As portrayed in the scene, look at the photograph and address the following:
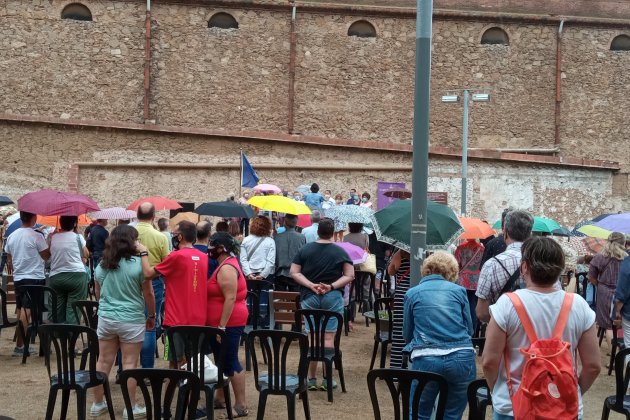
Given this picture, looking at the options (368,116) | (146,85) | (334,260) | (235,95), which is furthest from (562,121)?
(334,260)

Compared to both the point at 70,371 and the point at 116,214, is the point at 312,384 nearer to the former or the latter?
the point at 70,371

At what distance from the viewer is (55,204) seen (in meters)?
9.23

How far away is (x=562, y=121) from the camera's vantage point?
2897 centimetres

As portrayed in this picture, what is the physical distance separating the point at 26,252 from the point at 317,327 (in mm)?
4169

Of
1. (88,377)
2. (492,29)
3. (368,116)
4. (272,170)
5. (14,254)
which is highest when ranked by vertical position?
(492,29)

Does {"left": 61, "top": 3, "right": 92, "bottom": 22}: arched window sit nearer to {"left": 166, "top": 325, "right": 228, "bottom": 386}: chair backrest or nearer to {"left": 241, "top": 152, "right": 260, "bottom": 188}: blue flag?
{"left": 241, "top": 152, "right": 260, "bottom": 188}: blue flag

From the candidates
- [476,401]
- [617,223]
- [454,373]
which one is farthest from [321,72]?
[476,401]

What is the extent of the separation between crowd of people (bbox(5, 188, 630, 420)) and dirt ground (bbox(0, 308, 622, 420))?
1.33 feet

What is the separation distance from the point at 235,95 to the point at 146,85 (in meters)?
3.05

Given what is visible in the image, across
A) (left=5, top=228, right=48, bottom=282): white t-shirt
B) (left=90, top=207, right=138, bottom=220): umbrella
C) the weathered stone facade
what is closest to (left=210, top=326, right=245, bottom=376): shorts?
(left=5, top=228, right=48, bottom=282): white t-shirt

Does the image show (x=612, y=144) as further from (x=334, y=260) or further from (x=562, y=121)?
(x=334, y=260)

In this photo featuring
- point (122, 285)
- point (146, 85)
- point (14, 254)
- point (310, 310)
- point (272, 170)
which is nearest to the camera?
point (122, 285)

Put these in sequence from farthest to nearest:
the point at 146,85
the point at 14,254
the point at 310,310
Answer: the point at 146,85 < the point at 14,254 < the point at 310,310

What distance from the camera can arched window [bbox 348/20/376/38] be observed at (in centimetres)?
2861
